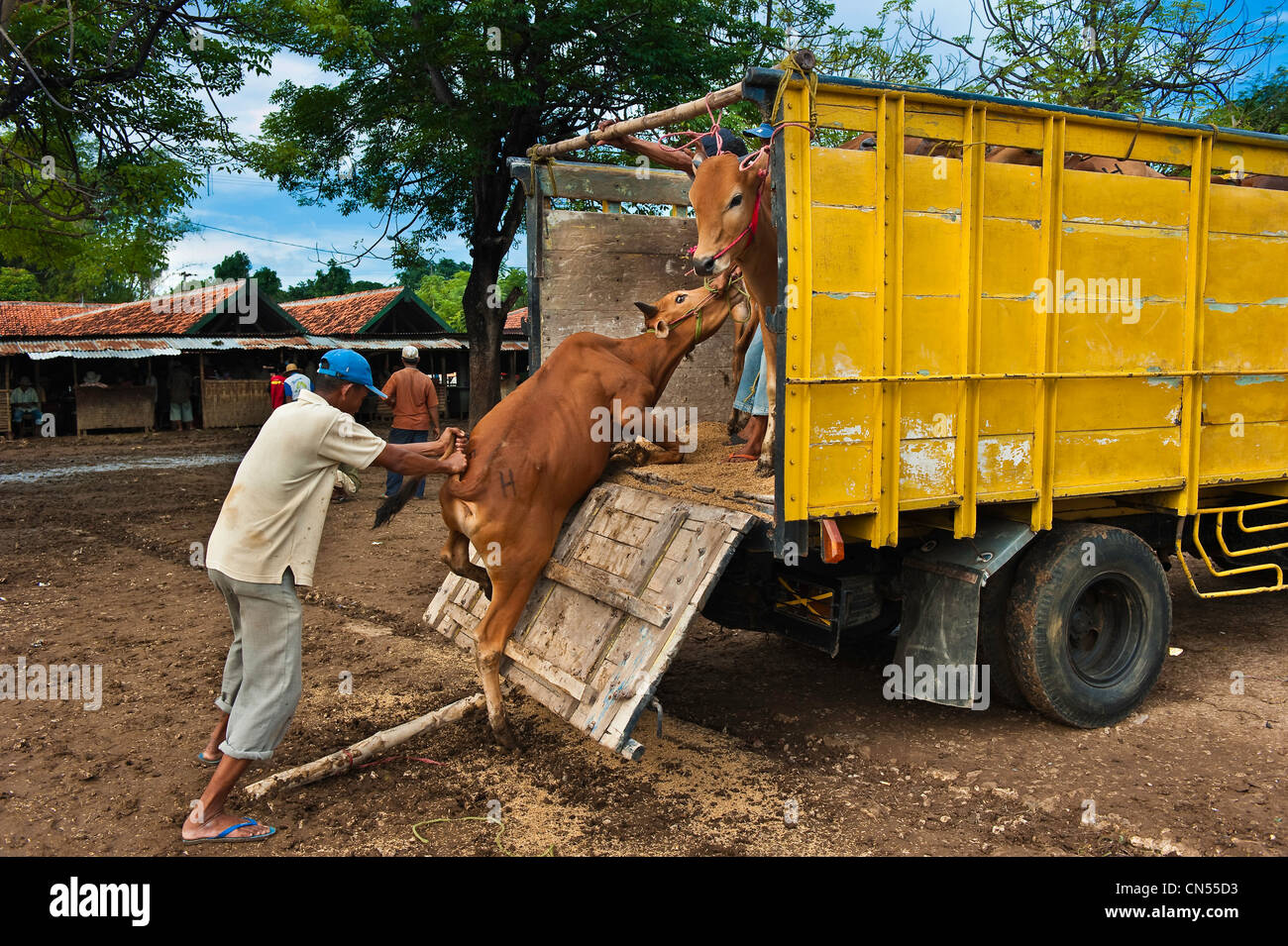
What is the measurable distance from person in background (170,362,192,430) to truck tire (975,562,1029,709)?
22242mm

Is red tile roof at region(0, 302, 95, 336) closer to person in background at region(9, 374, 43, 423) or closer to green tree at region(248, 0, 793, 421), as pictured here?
person in background at region(9, 374, 43, 423)

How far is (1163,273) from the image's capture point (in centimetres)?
466

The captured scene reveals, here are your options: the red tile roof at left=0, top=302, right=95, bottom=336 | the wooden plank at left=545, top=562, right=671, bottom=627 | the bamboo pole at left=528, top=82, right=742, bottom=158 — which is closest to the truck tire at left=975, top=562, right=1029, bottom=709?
the wooden plank at left=545, top=562, right=671, bottom=627

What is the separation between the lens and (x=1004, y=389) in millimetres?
4254

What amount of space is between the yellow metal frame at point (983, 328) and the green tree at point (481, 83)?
1041 cm

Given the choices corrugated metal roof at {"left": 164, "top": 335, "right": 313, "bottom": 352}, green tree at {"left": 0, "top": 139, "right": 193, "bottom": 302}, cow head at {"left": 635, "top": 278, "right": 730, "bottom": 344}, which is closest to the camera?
cow head at {"left": 635, "top": 278, "right": 730, "bottom": 344}

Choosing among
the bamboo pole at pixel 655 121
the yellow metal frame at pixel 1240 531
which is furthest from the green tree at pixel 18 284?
the yellow metal frame at pixel 1240 531

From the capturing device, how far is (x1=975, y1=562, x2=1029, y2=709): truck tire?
15.2 feet

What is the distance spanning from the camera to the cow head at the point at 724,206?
4.52 m

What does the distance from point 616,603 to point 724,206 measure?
1965 mm

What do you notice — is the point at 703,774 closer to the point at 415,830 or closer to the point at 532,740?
the point at 532,740

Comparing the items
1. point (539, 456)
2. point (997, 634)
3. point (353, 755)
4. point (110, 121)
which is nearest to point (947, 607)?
point (997, 634)

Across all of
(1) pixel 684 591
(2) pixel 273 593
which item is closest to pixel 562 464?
(1) pixel 684 591
